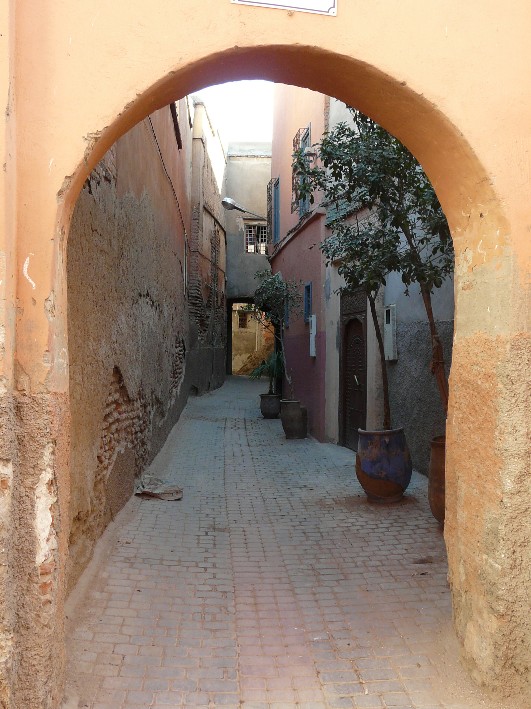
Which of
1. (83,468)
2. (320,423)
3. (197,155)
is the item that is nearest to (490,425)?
(83,468)

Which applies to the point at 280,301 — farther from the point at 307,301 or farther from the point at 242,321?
the point at 242,321

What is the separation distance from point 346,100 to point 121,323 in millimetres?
2910

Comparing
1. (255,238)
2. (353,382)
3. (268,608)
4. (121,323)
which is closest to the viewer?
(268,608)

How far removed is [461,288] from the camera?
307cm

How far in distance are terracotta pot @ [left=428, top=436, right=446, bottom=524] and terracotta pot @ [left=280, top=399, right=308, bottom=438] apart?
5.34 meters

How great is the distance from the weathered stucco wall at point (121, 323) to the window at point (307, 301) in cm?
252

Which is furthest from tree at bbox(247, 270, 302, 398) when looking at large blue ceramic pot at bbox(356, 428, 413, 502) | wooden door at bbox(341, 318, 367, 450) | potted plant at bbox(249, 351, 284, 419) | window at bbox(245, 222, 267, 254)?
window at bbox(245, 222, 267, 254)

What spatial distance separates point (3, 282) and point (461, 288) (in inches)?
85.0

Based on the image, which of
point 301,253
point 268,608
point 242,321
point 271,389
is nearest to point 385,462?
point 268,608

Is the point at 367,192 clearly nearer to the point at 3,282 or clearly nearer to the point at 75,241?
the point at 75,241

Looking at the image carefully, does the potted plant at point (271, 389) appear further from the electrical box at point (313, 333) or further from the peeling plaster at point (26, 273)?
the peeling plaster at point (26, 273)

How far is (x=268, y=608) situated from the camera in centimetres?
371

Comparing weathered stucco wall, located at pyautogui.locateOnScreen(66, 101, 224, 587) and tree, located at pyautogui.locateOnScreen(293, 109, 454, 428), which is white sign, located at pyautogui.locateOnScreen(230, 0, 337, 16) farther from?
tree, located at pyautogui.locateOnScreen(293, 109, 454, 428)

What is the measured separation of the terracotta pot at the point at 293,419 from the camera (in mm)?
10258
